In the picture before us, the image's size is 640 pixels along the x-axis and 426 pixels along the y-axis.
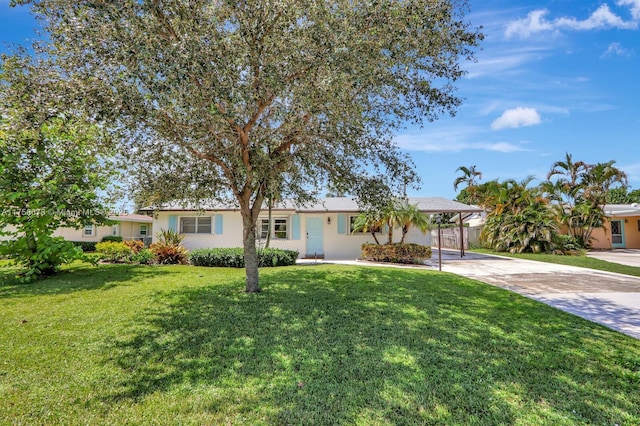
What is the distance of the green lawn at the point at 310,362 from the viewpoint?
129 inches

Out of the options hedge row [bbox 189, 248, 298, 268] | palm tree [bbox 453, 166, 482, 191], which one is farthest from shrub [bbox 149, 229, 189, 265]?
palm tree [bbox 453, 166, 482, 191]

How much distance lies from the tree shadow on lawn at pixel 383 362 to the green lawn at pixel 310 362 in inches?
0.9

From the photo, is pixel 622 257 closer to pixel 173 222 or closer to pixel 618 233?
pixel 618 233

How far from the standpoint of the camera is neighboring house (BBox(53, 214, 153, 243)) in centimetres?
2368

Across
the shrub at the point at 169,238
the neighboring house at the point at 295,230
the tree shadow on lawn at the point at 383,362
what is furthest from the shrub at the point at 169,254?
the tree shadow on lawn at the point at 383,362

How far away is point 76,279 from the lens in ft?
35.2

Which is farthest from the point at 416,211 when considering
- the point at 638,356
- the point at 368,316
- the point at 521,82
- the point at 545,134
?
the point at 638,356

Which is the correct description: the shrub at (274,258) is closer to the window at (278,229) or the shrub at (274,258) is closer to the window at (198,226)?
the window at (278,229)

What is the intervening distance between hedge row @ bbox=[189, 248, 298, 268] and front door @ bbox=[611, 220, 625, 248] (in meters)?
27.4

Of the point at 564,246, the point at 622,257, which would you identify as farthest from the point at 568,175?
the point at 622,257

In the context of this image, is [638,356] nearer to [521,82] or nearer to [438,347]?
[438,347]

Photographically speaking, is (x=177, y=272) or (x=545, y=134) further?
(x=545, y=134)

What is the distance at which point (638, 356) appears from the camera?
4.60 m

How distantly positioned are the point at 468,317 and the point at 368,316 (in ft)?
6.57
